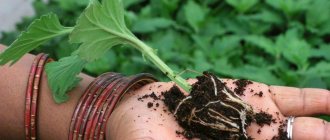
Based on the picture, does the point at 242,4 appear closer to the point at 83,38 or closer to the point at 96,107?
the point at 96,107

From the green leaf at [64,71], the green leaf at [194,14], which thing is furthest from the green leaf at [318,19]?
the green leaf at [64,71]

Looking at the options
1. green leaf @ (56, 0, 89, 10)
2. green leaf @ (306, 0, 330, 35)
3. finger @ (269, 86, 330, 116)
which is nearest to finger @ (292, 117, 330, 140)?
finger @ (269, 86, 330, 116)

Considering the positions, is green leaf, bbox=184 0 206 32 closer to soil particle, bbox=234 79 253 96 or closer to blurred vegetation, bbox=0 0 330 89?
blurred vegetation, bbox=0 0 330 89

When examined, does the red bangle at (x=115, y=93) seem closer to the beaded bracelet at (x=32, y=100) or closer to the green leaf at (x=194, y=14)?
the beaded bracelet at (x=32, y=100)

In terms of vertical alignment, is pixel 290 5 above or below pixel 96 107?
above

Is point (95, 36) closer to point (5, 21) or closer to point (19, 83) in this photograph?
point (19, 83)

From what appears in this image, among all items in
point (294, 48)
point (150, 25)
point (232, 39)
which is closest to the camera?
point (294, 48)

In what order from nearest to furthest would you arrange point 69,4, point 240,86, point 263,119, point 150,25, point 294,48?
point 263,119 → point 240,86 → point 294,48 → point 150,25 → point 69,4

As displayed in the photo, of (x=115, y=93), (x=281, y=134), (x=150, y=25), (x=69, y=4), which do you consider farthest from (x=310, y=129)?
(x=69, y=4)
